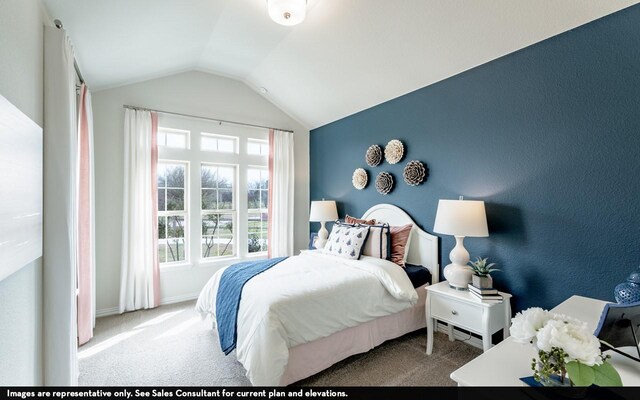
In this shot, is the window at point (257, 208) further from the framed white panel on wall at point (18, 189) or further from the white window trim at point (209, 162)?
the framed white panel on wall at point (18, 189)

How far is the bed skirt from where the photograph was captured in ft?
6.40

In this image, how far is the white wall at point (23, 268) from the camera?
1086 millimetres

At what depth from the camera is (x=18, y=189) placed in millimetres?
1123

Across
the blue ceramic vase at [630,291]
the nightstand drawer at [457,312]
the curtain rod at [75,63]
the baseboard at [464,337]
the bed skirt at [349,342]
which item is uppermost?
the curtain rod at [75,63]

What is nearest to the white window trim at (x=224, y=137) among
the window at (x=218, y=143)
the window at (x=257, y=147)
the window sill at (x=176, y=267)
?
the window at (x=218, y=143)

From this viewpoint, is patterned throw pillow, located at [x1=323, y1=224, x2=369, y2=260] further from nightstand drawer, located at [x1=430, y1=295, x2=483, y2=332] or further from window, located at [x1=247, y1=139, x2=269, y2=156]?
window, located at [x1=247, y1=139, x2=269, y2=156]

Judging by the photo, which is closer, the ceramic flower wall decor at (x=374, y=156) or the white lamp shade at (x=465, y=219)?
the white lamp shade at (x=465, y=219)

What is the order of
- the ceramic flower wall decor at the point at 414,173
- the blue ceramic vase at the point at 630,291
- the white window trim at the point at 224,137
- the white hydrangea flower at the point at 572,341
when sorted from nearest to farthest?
the white hydrangea flower at the point at 572,341 < the blue ceramic vase at the point at 630,291 < the ceramic flower wall decor at the point at 414,173 < the white window trim at the point at 224,137

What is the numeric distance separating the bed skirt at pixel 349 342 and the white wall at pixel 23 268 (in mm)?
1339

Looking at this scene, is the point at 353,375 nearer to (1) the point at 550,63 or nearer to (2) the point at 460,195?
(2) the point at 460,195

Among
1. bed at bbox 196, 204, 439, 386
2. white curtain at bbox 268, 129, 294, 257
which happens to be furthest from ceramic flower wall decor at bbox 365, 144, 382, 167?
white curtain at bbox 268, 129, 294, 257

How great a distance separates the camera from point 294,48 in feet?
9.89

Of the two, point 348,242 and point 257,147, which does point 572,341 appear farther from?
point 257,147

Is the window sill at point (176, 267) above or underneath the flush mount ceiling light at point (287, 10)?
underneath
